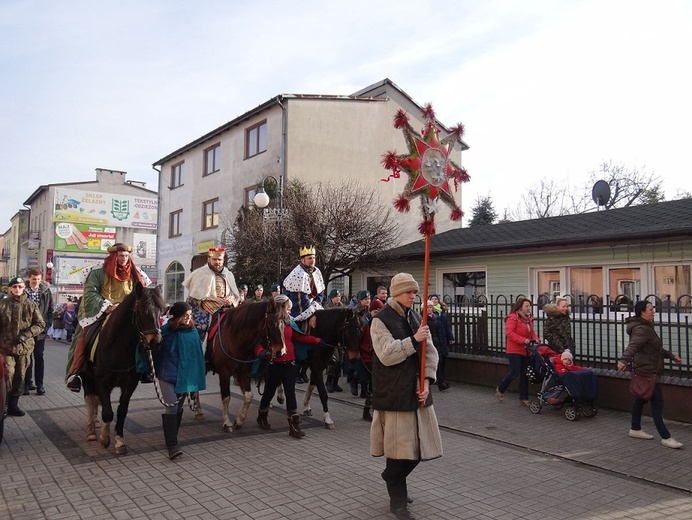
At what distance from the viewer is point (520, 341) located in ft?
30.9

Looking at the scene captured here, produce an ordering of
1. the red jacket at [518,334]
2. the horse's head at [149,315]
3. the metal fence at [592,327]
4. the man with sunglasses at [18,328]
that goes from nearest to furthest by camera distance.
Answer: the horse's head at [149,315]
the man with sunglasses at [18,328]
the metal fence at [592,327]
the red jacket at [518,334]

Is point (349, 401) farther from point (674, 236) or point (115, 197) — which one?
point (115, 197)

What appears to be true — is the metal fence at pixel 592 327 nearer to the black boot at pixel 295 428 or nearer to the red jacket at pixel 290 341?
the red jacket at pixel 290 341

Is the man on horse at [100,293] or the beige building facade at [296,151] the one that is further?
the beige building facade at [296,151]

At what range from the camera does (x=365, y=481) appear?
5512 millimetres

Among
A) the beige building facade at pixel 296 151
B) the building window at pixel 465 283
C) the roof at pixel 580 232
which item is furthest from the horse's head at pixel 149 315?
the beige building facade at pixel 296 151

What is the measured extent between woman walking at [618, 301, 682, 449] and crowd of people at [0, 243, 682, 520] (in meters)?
0.01

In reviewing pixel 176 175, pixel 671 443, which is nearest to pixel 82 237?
pixel 176 175

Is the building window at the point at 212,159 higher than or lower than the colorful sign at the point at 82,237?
higher

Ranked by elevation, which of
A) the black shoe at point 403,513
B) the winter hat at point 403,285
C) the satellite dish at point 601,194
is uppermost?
the satellite dish at point 601,194

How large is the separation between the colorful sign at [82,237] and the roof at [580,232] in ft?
133

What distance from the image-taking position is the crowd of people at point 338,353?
447 cm

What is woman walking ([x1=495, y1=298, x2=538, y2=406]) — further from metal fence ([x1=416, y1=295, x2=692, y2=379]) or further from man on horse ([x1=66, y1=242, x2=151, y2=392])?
man on horse ([x1=66, y1=242, x2=151, y2=392])

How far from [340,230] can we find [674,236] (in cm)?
899
